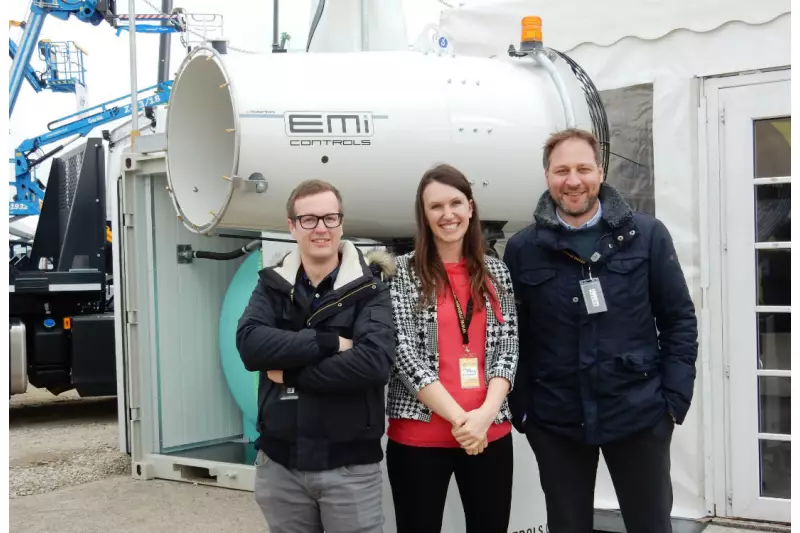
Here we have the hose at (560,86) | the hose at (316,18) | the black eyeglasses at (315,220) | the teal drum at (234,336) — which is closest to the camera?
the black eyeglasses at (315,220)

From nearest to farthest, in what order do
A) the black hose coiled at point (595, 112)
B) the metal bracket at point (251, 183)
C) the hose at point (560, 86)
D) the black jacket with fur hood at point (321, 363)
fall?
the black jacket with fur hood at point (321, 363) → the metal bracket at point (251, 183) → the hose at point (560, 86) → the black hose coiled at point (595, 112)

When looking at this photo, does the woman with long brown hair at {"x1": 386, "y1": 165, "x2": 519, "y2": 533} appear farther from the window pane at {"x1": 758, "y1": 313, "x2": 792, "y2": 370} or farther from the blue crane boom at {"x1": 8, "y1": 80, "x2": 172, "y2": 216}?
the blue crane boom at {"x1": 8, "y1": 80, "x2": 172, "y2": 216}

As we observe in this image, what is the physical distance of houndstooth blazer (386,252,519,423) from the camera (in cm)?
240

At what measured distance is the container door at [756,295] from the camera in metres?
3.86

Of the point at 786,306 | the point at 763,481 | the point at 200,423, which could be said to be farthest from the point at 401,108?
the point at 200,423

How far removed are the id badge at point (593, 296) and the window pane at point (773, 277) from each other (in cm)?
189

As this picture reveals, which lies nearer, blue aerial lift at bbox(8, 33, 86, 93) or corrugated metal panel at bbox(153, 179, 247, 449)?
corrugated metal panel at bbox(153, 179, 247, 449)

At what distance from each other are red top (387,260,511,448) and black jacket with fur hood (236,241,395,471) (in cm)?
10

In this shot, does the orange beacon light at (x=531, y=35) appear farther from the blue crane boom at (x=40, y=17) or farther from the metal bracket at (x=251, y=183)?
the blue crane boom at (x=40, y=17)

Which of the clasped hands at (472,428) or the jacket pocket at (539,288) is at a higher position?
the jacket pocket at (539,288)

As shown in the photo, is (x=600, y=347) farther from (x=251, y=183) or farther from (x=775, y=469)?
(x=775, y=469)

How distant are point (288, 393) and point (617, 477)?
94 cm

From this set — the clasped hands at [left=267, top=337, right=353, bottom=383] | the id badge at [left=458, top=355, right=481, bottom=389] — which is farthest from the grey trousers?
the id badge at [left=458, top=355, right=481, bottom=389]

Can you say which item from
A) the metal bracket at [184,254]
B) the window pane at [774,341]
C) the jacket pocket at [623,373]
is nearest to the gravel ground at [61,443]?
the metal bracket at [184,254]
